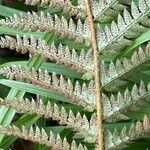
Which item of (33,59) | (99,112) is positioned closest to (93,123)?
(99,112)

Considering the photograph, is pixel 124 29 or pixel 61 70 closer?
pixel 124 29

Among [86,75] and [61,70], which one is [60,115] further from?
[61,70]

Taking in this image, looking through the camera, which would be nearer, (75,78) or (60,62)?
(60,62)

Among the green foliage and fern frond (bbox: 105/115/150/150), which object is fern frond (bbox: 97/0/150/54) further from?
fern frond (bbox: 105/115/150/150)

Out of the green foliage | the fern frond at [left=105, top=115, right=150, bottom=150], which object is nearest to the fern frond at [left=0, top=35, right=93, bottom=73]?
the green foliage

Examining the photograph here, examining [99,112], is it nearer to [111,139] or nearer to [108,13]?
[111,139]

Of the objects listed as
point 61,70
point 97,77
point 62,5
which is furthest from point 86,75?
point 61,70
